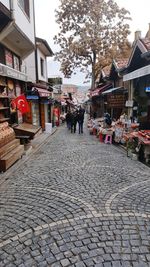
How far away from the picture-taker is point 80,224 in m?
4.38

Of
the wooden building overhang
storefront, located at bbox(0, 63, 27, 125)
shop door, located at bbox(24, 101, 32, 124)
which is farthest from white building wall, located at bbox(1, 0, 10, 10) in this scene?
shop door, located at bbox(24, 101, 32, 124)

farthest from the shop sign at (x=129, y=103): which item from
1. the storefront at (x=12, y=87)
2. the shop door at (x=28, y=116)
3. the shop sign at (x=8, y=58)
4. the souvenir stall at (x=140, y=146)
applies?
the shop sign at (x=8, y=58)

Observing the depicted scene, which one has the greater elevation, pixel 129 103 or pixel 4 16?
pixel 4 16

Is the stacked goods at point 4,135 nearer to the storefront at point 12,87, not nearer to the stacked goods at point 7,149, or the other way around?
the stacked goods at point 7,149

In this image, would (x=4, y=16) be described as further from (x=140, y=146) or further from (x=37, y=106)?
(x=37, y=106)

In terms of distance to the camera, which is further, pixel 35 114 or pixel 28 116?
pixel 35 114

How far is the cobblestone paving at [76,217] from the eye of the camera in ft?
11.5

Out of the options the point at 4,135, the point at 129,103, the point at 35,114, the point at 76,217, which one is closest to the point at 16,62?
the point at 35,114

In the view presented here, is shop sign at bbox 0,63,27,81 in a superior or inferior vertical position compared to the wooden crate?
superior

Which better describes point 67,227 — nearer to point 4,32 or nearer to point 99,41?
point 4,32

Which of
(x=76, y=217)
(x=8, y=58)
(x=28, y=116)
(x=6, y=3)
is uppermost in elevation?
(x=6, y=3)

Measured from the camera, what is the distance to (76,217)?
4.65 meters

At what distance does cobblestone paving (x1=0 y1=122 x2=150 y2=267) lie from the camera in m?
3.50

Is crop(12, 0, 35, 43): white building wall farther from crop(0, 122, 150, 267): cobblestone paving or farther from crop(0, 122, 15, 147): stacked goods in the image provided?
crop(0, 122, 150, 267): cobblestone paving
